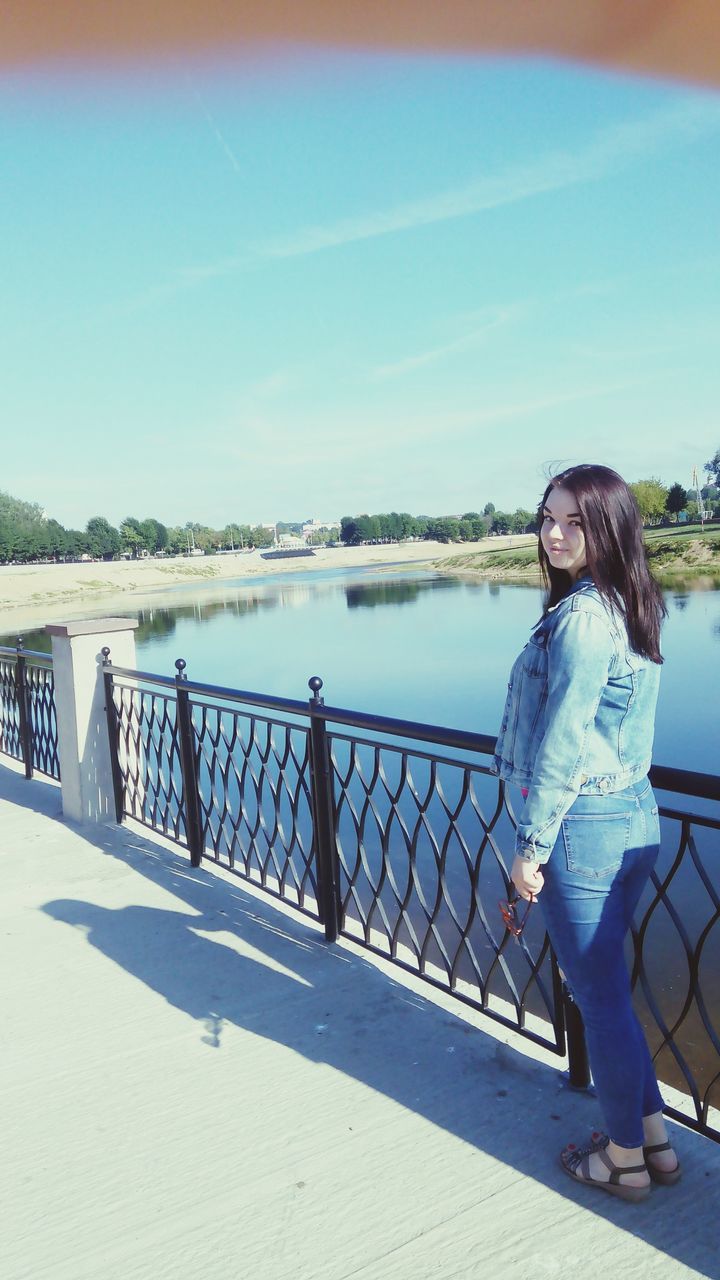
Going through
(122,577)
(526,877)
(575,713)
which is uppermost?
(575,713)

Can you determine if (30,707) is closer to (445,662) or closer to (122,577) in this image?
(445,662)

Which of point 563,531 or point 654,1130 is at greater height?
point 563,531

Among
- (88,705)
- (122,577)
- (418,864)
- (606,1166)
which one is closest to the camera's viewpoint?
(606,1166)

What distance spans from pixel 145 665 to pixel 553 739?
22842mm

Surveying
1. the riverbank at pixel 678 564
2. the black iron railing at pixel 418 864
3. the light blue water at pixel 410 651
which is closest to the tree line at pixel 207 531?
the riverbank at pixel 678 564

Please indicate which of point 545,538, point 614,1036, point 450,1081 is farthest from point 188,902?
point 545,538

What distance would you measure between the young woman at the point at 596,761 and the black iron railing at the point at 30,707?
15.8ft

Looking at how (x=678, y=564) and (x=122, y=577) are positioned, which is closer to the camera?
(x=678, y=564)

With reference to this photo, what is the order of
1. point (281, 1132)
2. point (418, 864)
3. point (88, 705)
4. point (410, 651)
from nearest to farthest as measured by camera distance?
point (281, 1132), point (88, 705), point (418, 864), point (410, 651)

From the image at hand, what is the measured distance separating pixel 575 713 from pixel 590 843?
0.30m

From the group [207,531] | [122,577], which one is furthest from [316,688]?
[207,531]

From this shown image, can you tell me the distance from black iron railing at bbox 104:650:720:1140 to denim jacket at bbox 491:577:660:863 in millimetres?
278

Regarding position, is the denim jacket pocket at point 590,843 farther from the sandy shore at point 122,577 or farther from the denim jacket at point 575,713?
the sandy shore at point 122,577

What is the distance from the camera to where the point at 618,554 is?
1816 mm
